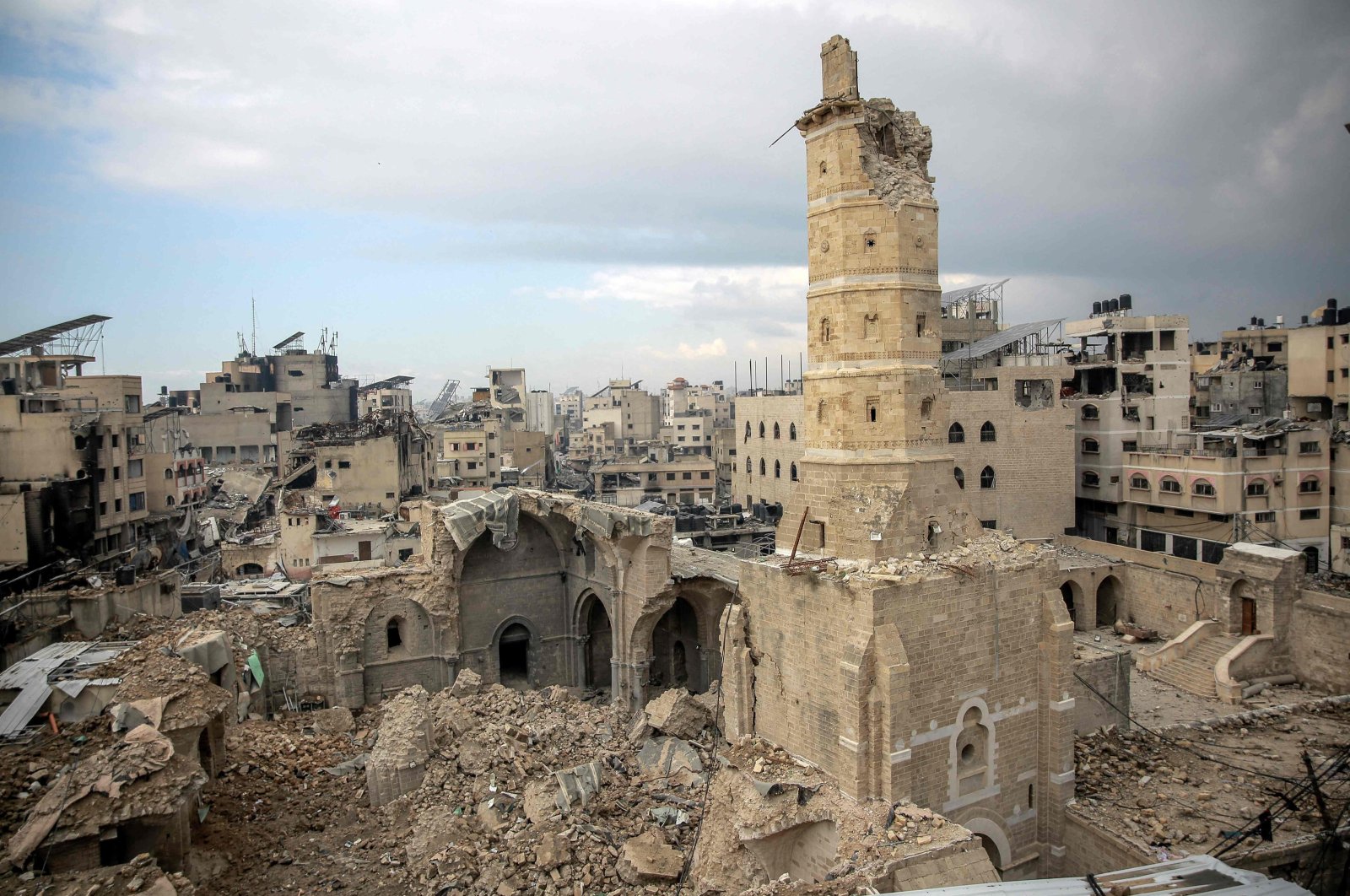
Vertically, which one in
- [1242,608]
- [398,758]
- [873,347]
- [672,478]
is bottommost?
[398,758]

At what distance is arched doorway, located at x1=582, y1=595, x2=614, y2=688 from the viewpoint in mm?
27922

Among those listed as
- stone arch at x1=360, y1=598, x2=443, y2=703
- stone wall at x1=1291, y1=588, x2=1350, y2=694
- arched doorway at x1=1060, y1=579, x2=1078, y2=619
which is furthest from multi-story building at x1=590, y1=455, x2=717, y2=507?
stone wall at x1=1291, y1=588, x2=1350, y2=694

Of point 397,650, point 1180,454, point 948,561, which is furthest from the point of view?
point 1180,454

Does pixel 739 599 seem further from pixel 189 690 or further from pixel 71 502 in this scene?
pixel 71 502

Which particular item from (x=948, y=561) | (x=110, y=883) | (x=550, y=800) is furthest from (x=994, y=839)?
(x=110, y=883)

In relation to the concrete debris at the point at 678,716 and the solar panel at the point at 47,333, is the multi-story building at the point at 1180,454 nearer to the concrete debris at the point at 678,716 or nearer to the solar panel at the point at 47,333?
the concrete debris at the point at 678,716

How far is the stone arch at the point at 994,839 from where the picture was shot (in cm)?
1497

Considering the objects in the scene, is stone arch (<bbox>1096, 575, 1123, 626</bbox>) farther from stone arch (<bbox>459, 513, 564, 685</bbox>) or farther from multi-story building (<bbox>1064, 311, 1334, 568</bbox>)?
stone arch (<bbox>459, 513, 564, 685</bbox>)

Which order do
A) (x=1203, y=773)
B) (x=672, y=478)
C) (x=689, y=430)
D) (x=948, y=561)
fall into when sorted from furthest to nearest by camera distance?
(x=689, y=430), (x=672, y=478), (x=1203, y=773), (x=948, y=561)

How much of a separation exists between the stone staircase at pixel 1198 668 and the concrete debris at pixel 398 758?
18.9 metres

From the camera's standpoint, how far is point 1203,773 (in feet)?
56.4

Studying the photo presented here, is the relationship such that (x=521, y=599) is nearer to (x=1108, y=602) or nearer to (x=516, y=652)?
(x=516, y=652)

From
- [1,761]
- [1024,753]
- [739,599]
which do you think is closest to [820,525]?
[739,599]

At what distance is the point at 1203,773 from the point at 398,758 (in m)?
15.5
